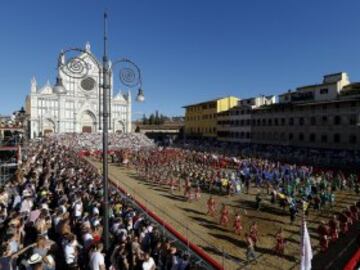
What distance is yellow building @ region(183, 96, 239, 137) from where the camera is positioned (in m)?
70.9

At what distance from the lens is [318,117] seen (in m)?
45.2

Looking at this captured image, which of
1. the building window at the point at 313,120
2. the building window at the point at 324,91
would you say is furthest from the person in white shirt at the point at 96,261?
the building window at the point at 324,91

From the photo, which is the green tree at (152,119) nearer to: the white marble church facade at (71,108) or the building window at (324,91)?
the white marble church facade at (71,108)

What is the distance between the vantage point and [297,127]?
48938 millimetres

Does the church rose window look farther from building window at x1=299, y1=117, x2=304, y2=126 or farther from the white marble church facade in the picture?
building window at x1=299, y1=117, x2=304, y2=126

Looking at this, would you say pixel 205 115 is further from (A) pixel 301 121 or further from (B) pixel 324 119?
(B) pixel 324 119

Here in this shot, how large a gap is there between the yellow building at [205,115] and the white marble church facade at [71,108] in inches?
643

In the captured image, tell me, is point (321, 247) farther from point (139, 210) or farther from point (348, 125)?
point (348, 125)

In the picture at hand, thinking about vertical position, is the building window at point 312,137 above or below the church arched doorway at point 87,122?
below

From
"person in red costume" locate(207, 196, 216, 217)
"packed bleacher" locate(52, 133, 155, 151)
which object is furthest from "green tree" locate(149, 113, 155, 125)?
"person in red costume" locate(207, 196, 216, 217)

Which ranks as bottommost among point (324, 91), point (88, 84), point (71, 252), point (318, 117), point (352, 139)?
point (71, 252)

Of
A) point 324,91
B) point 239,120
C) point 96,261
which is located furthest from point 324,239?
point 239,120

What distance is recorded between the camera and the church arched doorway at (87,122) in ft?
245

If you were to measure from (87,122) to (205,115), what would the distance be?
30.0 metres
